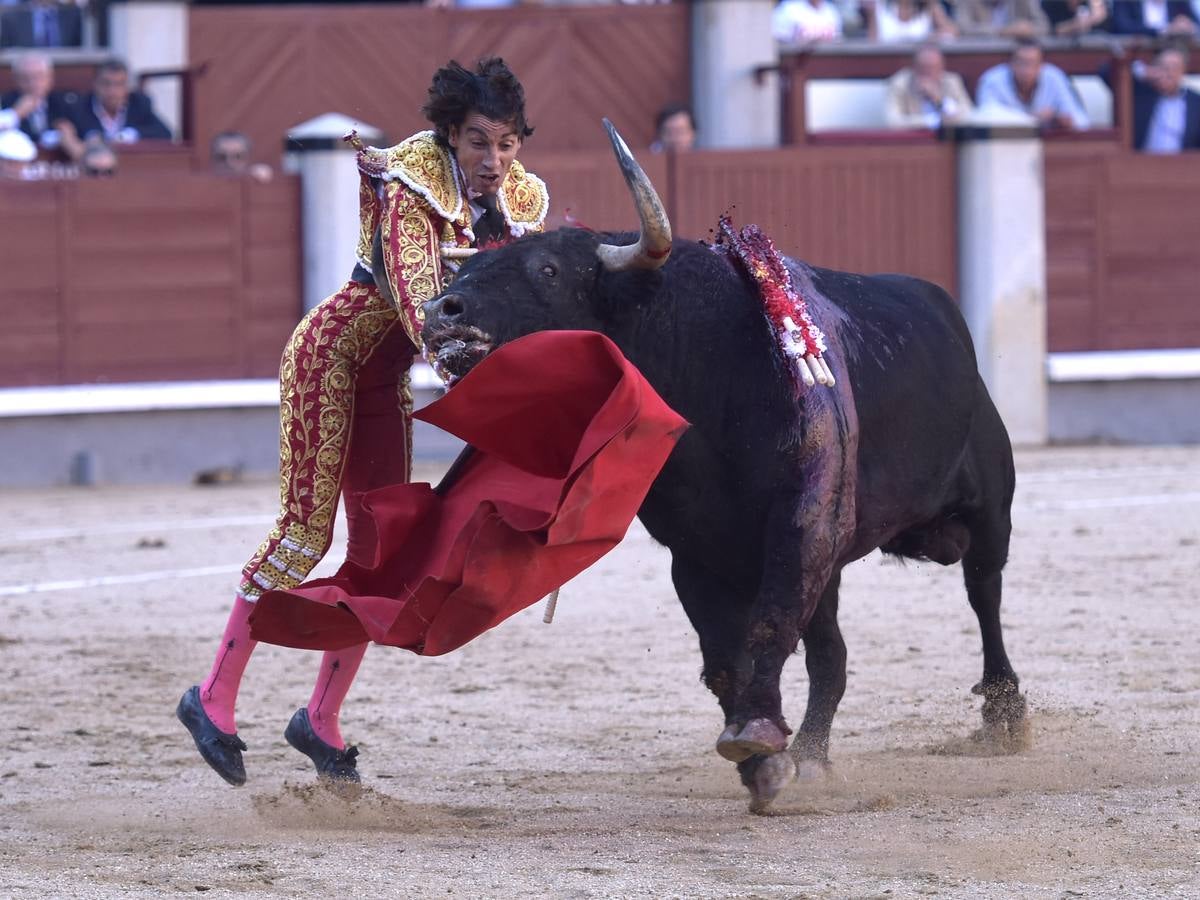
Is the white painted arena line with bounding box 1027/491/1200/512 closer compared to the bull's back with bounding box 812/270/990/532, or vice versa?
the bull's back with bounding box 812/270/990/532

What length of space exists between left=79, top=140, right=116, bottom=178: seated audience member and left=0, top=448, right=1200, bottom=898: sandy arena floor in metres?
2.60

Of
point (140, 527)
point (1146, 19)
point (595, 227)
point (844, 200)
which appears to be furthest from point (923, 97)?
point (140, 527)

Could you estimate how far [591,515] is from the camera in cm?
309

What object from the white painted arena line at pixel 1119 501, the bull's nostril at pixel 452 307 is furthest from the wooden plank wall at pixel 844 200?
the bull's nostril at pixel 452 307

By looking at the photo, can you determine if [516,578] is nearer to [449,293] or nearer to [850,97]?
[449,293]

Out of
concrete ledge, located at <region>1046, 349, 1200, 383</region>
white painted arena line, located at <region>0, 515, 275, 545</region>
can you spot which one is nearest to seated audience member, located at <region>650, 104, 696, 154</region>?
concrete ledge, located at <region>1046, 349, 1200, 383</region>

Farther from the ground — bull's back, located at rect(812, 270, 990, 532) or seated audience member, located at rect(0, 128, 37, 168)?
seated audience member, located at rect(0, 128, 37, 168)

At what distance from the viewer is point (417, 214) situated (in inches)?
124

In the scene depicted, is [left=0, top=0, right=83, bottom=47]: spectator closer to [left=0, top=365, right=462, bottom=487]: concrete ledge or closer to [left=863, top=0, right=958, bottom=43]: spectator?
[left=0, top=365, right=462, bottom=487]: concrete ledge

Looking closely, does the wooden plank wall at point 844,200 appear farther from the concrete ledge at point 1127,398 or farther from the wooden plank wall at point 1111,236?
the concrete ledge at point 1127,398

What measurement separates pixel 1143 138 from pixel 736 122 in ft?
6.69

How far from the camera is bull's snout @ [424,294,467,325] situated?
3.02m

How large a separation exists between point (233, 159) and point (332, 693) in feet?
19.4

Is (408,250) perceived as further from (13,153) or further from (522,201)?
(13,153)
